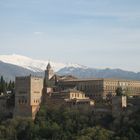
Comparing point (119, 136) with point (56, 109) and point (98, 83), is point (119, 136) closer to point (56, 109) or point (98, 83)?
point (56, 109)

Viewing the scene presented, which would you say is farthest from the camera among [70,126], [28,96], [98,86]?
[98,86]

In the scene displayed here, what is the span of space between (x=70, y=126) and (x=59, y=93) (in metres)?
7.20

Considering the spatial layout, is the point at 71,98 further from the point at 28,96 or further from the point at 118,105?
the point at 118,105

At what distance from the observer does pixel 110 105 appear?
183ft

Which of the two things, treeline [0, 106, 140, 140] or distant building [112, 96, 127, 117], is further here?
distant building [112, 96, 127, 117]

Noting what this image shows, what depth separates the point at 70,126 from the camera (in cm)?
5522

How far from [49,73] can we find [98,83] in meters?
9.41

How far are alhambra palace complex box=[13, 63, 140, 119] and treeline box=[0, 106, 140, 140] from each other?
4.17 feet

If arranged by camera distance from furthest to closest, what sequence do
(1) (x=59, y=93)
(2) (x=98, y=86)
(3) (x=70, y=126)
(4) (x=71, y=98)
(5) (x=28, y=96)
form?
(2) (x=98, y=86) → (1) (x=59, y=93) → (4) (x=71, y=98) → (5) (x=28, y=96) → (3) (x=70, y=126)

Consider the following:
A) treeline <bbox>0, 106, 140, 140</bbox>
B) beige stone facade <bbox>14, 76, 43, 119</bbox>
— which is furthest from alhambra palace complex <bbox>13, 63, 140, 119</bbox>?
treeline <bbox>0, 106, 140, 140</bbox>

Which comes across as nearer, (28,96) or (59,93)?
(28,96)

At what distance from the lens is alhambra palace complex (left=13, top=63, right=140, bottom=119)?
59.7 metres

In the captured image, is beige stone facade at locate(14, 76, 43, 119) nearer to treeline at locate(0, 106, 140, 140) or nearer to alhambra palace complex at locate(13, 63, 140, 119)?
alhambra palace complex at locate(13, 63, 140, 119)

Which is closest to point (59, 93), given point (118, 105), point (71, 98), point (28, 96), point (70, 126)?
point (71, 98)
